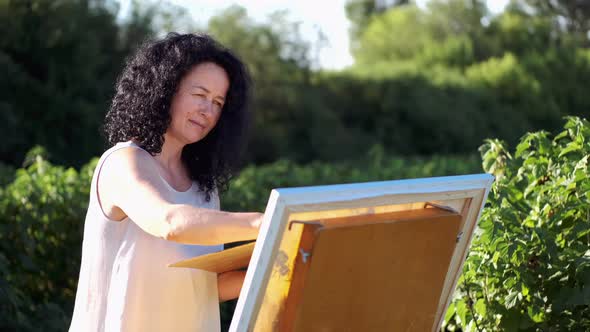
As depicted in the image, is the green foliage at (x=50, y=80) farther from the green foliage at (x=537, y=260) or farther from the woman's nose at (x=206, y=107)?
the woman's nose at (x=206, y=107)

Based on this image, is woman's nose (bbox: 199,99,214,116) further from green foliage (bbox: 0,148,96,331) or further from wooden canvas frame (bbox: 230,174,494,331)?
green foliage (bbox: 0,148,96,331)

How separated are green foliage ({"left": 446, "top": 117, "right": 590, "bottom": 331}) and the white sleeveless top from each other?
938 millimetres

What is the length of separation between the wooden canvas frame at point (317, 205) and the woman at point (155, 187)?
38 cm

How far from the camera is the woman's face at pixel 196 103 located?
1.98 m

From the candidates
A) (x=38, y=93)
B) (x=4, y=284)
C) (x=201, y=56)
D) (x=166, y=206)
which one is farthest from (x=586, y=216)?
(x=38, y=93)

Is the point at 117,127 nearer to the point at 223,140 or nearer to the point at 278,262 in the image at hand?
the point at 223,140

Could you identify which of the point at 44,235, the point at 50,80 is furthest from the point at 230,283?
the point at 50,80

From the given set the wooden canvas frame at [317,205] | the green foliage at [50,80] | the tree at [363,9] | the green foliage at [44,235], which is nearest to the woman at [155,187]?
the wooden canvas frame at [317,205]

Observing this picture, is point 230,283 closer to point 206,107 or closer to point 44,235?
point 206,107

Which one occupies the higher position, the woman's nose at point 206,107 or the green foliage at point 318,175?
the green foliage at point 318,175

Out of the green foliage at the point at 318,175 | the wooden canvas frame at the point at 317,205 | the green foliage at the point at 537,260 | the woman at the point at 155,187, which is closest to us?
the wooden canvas frame at the point at 317,205

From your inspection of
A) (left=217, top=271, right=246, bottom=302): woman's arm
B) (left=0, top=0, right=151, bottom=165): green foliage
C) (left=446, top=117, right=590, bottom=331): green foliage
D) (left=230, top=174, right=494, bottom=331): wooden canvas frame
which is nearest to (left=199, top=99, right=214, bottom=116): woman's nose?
(left=217, top=271, right=246, bottom=302): woman's arm

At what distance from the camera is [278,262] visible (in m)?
1.38

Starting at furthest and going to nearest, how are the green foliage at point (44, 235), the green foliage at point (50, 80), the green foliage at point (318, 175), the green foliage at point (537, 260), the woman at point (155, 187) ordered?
the green foliage at point (50, 80), the green foliage at point (318, 175), the green foliage at point (44, 235), the green foliage at point (537, 260), the woman at point (155, 187)
